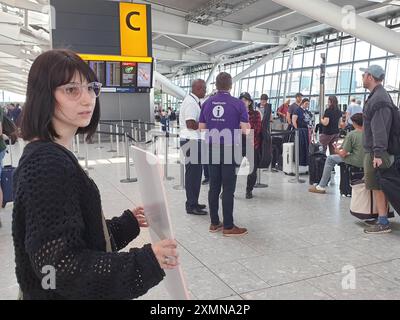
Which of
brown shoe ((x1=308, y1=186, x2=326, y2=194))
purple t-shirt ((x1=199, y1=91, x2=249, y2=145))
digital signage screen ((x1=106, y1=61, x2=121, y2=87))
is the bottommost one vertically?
brown shoe ((x1=308, y1=186, x2=326, y2=194))

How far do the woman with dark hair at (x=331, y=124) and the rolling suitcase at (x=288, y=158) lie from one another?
683 mm

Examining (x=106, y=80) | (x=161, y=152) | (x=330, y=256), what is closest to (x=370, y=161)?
(x=330, y=256)

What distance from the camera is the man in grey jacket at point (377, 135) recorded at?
4164mm

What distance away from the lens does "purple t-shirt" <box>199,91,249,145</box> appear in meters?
4.41

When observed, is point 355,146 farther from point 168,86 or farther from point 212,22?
point 168,86

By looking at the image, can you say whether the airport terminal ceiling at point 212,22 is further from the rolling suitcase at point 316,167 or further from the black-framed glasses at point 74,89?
the black-framed glasses at point 74,89

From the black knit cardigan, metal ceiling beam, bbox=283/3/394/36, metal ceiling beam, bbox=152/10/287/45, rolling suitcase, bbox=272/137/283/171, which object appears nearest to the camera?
the black knit cardigan

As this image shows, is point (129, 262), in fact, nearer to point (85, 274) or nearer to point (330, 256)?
point (85, 274)

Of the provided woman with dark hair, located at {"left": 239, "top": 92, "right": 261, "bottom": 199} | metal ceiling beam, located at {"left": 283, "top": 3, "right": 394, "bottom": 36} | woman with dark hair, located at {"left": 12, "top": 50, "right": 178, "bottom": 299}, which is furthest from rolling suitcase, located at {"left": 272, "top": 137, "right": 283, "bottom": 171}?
metal ceiling beam, located at {"left": 283, "top": 3, "right": 394, "bottom": 36}

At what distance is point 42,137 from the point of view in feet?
3.64

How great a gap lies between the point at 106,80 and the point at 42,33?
11.8 meters

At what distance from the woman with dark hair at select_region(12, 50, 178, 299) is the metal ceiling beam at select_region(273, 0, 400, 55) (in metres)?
9.65

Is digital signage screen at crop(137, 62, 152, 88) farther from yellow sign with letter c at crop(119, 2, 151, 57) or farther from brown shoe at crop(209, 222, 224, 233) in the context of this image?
brown shoe at crop(209, 222, 224, 233)

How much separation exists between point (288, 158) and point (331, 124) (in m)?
1.10
